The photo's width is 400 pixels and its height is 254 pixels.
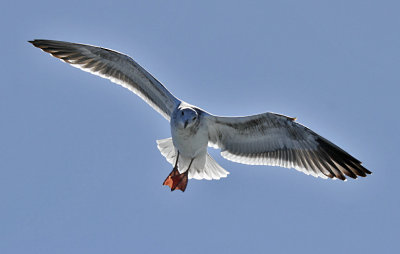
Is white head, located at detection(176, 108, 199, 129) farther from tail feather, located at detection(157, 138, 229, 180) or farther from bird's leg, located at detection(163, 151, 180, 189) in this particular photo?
tail feather, located at detection(157, 138, 229, 180)

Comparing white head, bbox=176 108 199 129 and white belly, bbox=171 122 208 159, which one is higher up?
white head, bbox=176 108 199 129

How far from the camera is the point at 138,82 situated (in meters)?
11.5

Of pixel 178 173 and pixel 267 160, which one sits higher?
pixel 267 160

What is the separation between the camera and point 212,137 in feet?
36.5

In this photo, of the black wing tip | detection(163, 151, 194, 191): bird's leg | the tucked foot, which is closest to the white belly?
detection(163, 151, 194, 191): bird's leg

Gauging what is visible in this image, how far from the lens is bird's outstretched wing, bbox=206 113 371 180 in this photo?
10805mm

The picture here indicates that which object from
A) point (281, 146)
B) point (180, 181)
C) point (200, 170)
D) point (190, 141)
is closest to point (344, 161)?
point (281, 146)

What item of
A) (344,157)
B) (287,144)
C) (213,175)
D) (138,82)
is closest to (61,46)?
(138,82)

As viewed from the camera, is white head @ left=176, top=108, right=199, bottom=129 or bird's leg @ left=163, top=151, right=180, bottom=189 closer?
white head @ left=176, top=108, right=199, bottom=129

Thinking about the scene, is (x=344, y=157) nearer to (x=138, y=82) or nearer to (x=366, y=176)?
(x=366, y=176)

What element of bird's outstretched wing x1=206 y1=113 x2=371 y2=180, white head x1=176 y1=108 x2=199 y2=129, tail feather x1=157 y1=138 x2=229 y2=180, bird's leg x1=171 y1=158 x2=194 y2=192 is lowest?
bird's leg x1=171 y1=158 x2=194 y2=192

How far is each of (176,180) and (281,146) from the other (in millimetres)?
1857

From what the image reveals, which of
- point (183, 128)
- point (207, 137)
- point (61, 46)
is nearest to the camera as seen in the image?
point (183, 128)

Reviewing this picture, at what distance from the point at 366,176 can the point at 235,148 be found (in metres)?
2.21
